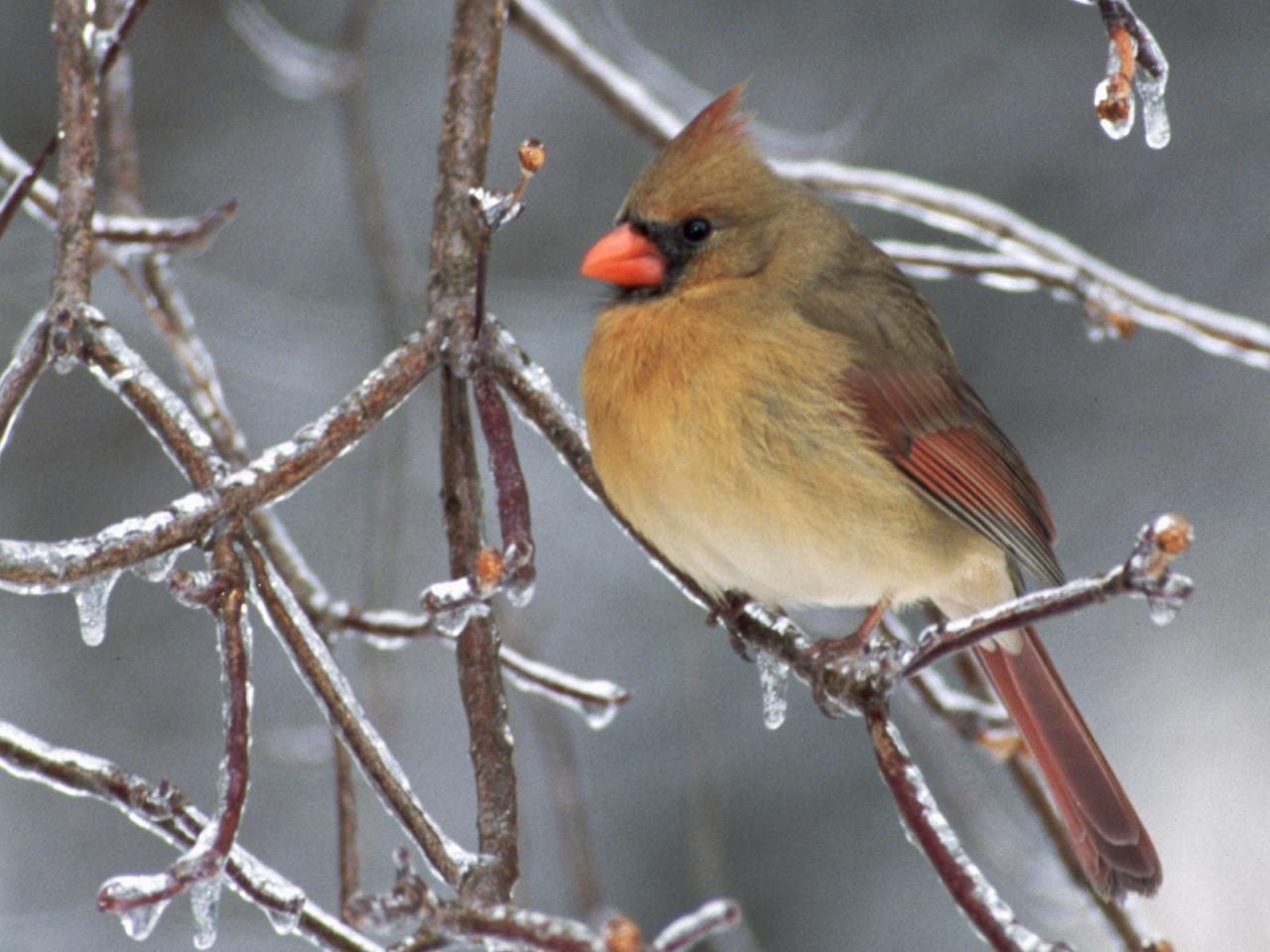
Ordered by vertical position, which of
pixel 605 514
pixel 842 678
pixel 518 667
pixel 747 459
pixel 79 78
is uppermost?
pixel 605 514

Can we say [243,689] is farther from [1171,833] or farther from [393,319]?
[1171,833]

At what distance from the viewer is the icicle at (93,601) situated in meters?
1.63

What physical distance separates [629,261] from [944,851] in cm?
132

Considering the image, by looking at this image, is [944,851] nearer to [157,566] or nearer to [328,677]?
[328,677]

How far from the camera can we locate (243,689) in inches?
59.2

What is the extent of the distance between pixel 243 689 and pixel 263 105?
5149 mm

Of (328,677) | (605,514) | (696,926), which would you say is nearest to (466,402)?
(328,677)

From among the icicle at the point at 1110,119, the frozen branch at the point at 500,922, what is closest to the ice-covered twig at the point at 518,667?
the frozen branch at the point at 500,922

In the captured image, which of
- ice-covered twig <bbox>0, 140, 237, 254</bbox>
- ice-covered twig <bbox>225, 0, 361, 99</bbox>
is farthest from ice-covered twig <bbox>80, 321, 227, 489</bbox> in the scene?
ice-covered twig <bbox>225, 0, 361, 99</bbox>

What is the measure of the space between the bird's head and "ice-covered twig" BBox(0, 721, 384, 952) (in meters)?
1.23

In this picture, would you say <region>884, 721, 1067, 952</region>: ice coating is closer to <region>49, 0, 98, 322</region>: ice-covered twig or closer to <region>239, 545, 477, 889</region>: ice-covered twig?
<region>239, 545, 477, 889</region>: ice-covered twig

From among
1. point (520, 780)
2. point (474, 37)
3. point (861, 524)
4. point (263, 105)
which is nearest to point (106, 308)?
point (263, 105)

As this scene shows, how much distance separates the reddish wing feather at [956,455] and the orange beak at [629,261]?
358 mm

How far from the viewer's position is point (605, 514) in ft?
18.2
